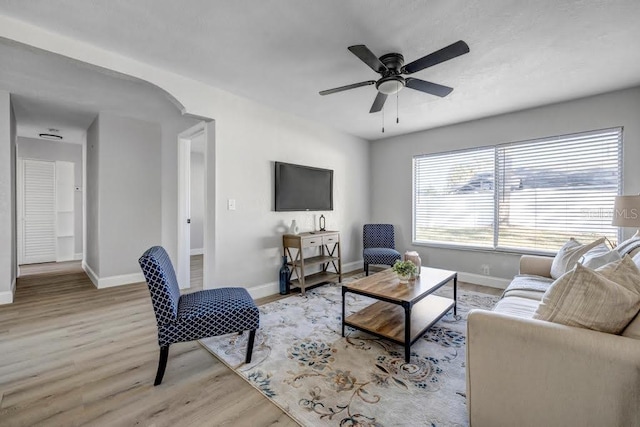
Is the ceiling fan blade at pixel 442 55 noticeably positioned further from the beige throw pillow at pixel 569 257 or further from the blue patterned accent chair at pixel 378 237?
the blue patterned accent chair at pixel 378 237

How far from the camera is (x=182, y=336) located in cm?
180

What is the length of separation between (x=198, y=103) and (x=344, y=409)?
121 inches

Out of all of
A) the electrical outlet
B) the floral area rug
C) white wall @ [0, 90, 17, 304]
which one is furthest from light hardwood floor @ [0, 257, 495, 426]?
the electrical outlet

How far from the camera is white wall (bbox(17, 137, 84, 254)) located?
5.41 meters

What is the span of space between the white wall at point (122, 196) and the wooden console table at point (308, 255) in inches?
91.2

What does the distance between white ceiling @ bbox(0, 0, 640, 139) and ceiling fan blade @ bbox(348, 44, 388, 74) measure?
24 centimetres

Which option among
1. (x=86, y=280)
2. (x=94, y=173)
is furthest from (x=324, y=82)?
(x=86, y=280)

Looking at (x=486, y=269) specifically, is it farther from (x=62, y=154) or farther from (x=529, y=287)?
(x=62, y=154)

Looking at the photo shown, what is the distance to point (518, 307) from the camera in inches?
75.7

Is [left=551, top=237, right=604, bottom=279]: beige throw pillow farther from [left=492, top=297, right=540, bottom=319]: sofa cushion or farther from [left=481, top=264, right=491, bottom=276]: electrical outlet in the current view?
[left=481, top=264, right=491, bottom=276]: electrical outlet

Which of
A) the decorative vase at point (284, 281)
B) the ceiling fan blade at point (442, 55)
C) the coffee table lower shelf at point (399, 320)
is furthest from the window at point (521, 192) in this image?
the ceiling fan blade at point (442, 55)

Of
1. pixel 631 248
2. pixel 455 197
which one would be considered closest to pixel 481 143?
pixel 455 197

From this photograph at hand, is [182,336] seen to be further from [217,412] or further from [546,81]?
[546,81]

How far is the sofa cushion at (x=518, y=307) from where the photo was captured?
1817 millimetres
